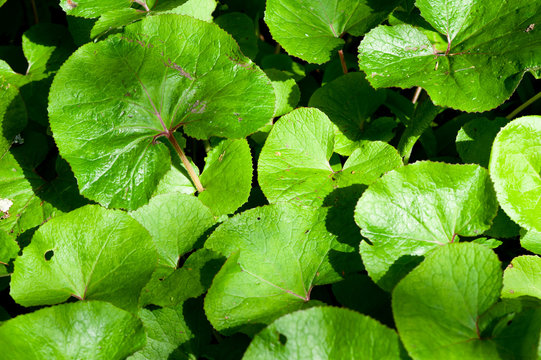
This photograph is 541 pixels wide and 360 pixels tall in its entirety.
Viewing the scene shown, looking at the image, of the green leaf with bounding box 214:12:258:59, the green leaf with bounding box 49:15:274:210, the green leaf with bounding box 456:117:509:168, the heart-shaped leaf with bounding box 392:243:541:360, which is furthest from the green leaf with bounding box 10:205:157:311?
the green leaf with bounding box 456:117:509:168

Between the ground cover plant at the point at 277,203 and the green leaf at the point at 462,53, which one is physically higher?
the green leaf at the point at 462,53

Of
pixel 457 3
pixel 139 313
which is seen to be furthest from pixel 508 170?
pixel 139 313

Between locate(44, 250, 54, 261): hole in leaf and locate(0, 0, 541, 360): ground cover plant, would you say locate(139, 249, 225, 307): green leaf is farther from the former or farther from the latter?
locate(44, 250, 54, 261): hole in leaf

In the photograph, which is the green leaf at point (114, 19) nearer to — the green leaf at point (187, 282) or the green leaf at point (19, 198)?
the green leaf at point (19, 198)

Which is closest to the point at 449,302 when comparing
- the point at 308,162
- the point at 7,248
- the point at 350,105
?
the point at 308,162

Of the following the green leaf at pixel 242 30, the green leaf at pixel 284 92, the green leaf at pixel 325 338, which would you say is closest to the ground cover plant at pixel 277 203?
the green leaf at pixel 325 338

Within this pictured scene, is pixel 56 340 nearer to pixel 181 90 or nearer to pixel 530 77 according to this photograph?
pixel 181 90
